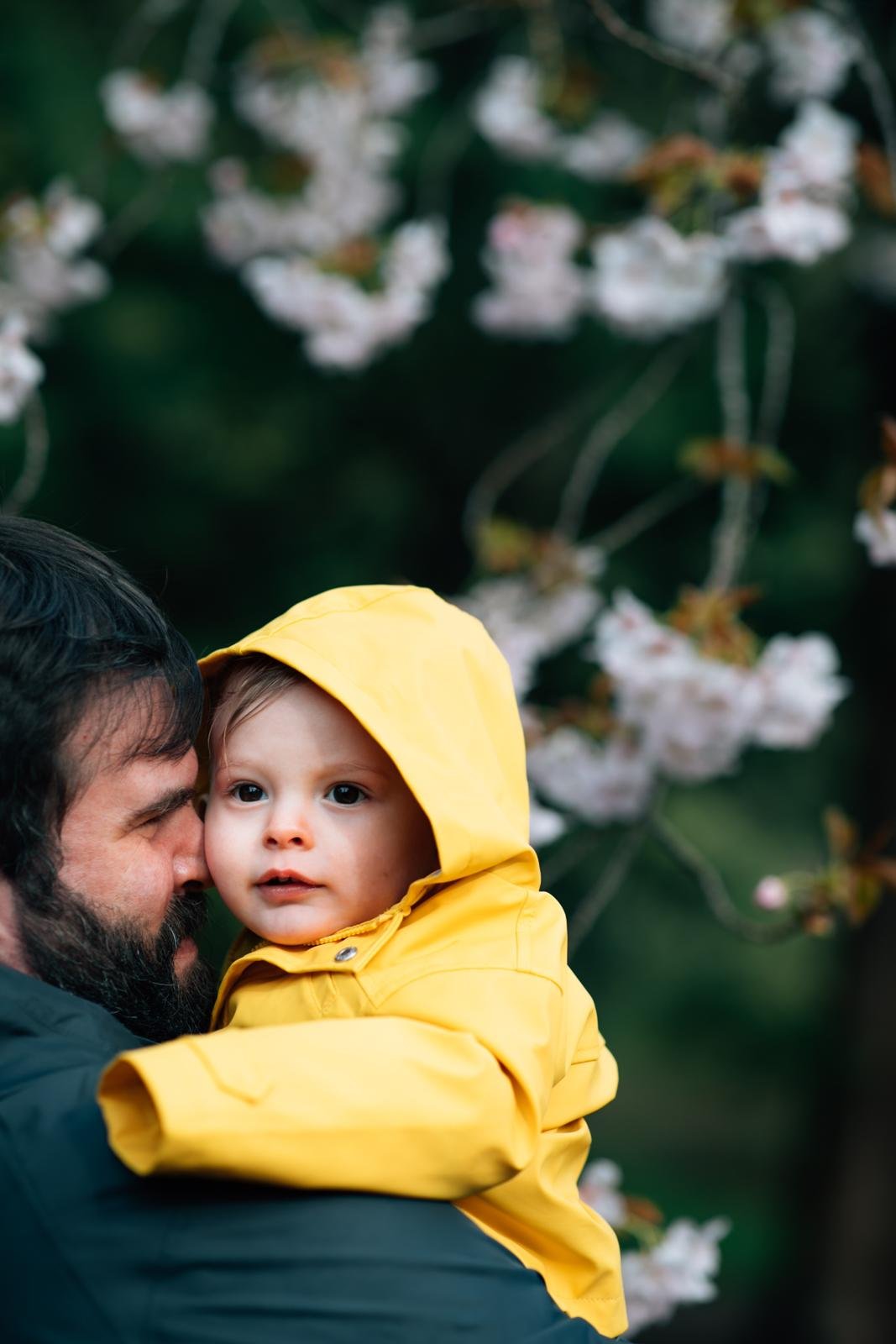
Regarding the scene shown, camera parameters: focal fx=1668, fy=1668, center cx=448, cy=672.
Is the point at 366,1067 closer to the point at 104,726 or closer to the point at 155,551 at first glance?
the point at 104,726

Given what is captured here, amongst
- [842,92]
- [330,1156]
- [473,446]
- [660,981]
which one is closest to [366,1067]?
[330,1156]

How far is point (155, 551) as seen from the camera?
6.79 meters

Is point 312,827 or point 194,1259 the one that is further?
point 312,827

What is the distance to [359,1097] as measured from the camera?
1.56 m

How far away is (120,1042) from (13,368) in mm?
1494

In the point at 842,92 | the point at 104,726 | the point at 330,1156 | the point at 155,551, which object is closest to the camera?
the point at 330,1156

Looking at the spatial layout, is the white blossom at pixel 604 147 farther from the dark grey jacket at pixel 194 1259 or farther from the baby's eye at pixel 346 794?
the dark grey jacket at pixel 194 1259

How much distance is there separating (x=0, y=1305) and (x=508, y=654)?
7.28 feet

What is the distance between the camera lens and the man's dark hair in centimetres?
183

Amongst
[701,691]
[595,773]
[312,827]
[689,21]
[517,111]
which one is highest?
[689,21]

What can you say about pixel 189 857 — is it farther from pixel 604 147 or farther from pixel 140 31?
pixel 140 31

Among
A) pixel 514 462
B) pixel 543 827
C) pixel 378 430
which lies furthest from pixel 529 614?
pixel 378 430

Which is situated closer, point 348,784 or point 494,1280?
point 494,1280

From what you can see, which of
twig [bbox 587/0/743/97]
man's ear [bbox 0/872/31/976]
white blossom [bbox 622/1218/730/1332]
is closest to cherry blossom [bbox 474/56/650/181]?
twig [bbox 587/0/743/97]
